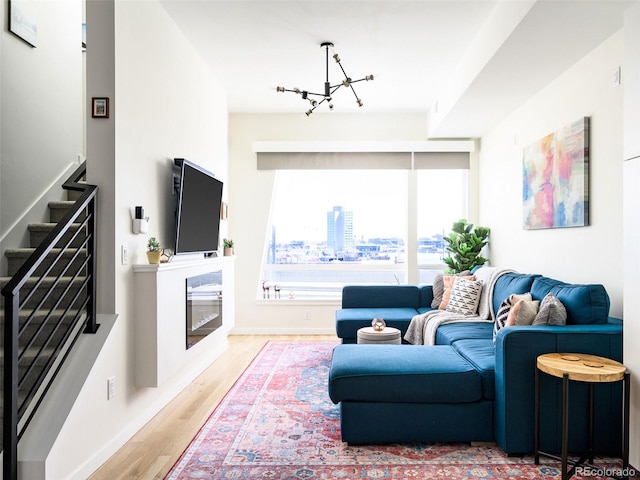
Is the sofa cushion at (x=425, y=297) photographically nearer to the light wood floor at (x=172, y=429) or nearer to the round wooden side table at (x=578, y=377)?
the light wood floor at (x=172, y=429)

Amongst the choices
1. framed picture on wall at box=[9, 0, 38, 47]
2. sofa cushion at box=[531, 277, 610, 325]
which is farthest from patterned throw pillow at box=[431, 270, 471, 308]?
framed picture on wall at box=[9, 0, 38, 47]

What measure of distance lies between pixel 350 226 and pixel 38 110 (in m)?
3.88

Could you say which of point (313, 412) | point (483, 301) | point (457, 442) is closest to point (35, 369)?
point (313, 412)

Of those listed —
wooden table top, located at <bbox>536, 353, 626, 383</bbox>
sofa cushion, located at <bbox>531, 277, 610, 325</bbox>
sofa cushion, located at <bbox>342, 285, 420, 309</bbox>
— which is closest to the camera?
wooden table top, located at <bbox>536, 353, 626, 383</bbox>

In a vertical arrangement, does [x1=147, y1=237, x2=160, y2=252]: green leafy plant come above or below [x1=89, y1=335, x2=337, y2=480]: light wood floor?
above

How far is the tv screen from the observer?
3.51 meters

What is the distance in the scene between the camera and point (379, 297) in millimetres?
5047

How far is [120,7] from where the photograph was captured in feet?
9.03

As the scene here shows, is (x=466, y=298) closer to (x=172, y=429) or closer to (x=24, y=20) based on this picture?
(x=172, y=429)

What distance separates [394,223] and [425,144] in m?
1.11

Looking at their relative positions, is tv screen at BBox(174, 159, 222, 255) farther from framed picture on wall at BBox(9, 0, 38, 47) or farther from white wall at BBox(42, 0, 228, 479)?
framed picture on wall at BBox(9, 0, 38, 47)

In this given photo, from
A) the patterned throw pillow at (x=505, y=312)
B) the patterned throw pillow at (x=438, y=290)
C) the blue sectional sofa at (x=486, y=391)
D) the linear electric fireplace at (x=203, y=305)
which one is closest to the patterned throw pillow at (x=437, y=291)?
the patterned throw pillow at (x=438, y=290)

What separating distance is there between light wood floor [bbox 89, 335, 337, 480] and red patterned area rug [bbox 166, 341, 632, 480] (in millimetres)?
86

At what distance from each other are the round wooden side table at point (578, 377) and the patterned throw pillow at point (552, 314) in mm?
320
